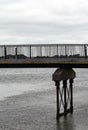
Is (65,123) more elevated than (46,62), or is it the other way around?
(46,62)

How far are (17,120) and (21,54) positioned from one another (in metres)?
6.02

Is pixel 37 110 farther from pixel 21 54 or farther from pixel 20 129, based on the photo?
pixel 20 129

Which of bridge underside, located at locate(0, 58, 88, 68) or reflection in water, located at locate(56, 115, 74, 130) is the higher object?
bridge underside, located at locate(0, 58, 88, 68)

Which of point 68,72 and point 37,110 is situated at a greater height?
point 68,72

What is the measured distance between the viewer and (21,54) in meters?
46.2

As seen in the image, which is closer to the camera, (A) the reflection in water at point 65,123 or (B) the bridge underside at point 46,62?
(A) the reflection in water at point 65,123

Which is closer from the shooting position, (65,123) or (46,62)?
(65,123)

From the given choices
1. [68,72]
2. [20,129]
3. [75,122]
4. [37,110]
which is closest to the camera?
[20,129]

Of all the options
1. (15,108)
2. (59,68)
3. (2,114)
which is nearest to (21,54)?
(59,68)

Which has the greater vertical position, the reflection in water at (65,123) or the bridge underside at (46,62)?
the bridge underside at (46,62)

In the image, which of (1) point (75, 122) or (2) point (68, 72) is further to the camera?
(2) point (68, 72)

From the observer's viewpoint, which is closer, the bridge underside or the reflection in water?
the reflection in water

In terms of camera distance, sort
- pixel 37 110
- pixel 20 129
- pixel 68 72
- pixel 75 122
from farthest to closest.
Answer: pixel 37 110, pixel 68 72, pixel 75 122, pixel 20 129

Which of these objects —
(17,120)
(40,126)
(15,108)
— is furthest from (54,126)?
(15,108)
